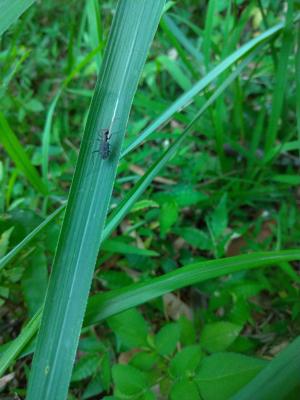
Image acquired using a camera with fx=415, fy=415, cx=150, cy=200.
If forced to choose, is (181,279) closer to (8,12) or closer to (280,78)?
(8,12)

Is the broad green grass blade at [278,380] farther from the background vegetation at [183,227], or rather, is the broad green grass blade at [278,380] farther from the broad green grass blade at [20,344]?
the broad green grass blade at [20,344]

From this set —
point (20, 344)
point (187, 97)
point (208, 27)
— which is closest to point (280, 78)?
point (208, 27)

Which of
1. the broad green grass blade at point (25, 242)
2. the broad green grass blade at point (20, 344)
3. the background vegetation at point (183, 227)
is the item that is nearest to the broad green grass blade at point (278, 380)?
the background vegetation at point (183, 227)

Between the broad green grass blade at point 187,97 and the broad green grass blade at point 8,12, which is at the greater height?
the broad green grass blade at point 8,12

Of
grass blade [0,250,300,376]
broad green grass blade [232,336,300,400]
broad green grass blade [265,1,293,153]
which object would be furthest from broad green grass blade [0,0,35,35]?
broad green grass blade [232,336,300,400]

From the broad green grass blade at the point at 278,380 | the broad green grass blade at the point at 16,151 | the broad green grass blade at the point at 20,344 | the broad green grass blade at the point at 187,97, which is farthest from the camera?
the broad green grass blade at the point at 16,151

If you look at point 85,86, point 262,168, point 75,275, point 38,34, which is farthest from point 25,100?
point 75,275

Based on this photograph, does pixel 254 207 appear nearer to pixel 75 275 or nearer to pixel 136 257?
pixel 136 257
